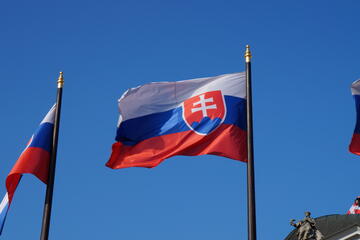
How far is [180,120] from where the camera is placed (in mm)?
25016

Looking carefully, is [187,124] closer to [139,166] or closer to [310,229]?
[139,166]

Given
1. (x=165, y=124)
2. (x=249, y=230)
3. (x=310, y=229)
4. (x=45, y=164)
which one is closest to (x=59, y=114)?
(x=45, y=164)

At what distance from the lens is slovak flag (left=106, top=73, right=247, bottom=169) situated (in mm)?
24078

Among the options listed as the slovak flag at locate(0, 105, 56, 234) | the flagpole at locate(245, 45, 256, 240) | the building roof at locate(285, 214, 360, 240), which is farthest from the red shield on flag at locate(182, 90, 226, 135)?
the building roof at locate(285, 214, 360, 240)

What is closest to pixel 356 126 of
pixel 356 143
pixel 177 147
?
pixel 356 143

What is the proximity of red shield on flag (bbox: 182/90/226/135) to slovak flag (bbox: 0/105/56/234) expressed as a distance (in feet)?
15.1

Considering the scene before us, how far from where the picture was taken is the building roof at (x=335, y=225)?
57.8 meters

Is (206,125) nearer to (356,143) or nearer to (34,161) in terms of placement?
(356,143)

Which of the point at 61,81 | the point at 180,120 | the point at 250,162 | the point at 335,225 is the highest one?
the point at 61,81

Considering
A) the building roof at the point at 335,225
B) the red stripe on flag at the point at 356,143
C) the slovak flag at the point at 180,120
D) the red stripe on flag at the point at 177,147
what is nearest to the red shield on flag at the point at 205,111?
the slovak flag at the point at 180,120

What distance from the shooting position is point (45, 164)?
961 inches

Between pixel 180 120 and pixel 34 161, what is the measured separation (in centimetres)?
491

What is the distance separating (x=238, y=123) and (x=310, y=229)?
736 inches

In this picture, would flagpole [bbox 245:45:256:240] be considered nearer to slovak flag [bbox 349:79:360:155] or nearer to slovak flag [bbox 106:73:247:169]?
slovak flag [bbox 106:73:247:169]
